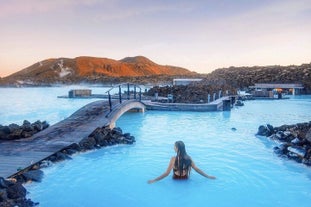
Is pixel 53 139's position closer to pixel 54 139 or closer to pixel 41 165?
pixel 54 139

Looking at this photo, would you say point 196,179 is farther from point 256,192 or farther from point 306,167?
point 306,167

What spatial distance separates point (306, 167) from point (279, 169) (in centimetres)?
56

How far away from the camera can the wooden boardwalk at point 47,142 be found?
20.0 feet

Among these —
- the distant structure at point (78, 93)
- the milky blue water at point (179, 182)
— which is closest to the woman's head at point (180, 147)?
the milky blue water at point (179, 182)

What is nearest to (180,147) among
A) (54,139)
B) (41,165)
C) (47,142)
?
(41,165)

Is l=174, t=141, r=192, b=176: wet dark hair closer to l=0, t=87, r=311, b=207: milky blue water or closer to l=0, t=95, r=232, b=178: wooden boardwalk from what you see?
l=0, t=87, r=311, b=207: milky blue water

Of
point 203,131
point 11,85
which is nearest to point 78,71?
point 11,85

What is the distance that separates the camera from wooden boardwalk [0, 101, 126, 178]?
6.09m

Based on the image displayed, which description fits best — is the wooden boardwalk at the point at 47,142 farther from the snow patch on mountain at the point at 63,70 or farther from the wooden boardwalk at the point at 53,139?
the snow patch on mountain at the point at 63,70

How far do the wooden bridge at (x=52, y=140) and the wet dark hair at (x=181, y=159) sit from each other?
2597 millimetres

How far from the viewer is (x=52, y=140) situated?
795 cm

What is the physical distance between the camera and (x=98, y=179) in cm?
646

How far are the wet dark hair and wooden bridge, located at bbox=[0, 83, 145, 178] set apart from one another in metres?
2.60

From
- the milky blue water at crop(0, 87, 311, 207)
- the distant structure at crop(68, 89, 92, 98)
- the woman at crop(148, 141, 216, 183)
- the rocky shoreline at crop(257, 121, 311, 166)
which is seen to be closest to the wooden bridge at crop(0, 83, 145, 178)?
the milky blue water at crop(0, 87, 311, 207)
